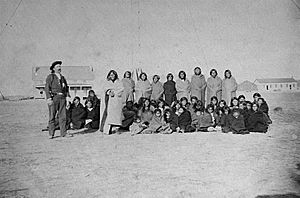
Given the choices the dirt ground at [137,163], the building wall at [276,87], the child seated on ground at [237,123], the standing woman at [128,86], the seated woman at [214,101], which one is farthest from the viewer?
the seated woman at [214,101]

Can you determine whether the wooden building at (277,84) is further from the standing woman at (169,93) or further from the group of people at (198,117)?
the standing woman at (169,93)

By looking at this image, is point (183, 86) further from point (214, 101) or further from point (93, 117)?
point (93, 117)

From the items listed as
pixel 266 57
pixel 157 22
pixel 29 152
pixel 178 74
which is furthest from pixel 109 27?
pixel 266 57

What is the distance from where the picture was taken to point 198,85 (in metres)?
3.64

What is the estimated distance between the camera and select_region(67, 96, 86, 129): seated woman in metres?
3.10

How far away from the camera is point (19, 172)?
224cm

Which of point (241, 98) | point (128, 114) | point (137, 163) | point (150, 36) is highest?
point (150, 36)

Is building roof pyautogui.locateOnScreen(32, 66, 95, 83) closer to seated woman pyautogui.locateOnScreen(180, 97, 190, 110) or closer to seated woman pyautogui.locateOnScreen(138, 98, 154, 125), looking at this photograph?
seated woman pyautogui.locateOnScreen(138, 98, 154, 125)

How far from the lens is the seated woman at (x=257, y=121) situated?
3.18 metres

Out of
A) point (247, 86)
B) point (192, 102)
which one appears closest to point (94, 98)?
point (192, 102)

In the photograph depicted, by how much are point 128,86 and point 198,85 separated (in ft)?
2.49

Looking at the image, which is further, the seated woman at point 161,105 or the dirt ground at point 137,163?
the seated woman at point 161,105

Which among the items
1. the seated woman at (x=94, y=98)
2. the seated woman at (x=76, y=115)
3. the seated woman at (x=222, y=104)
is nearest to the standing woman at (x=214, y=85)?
the seated woman at (x=222, y=104)

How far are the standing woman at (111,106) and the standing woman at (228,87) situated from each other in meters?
0.96
